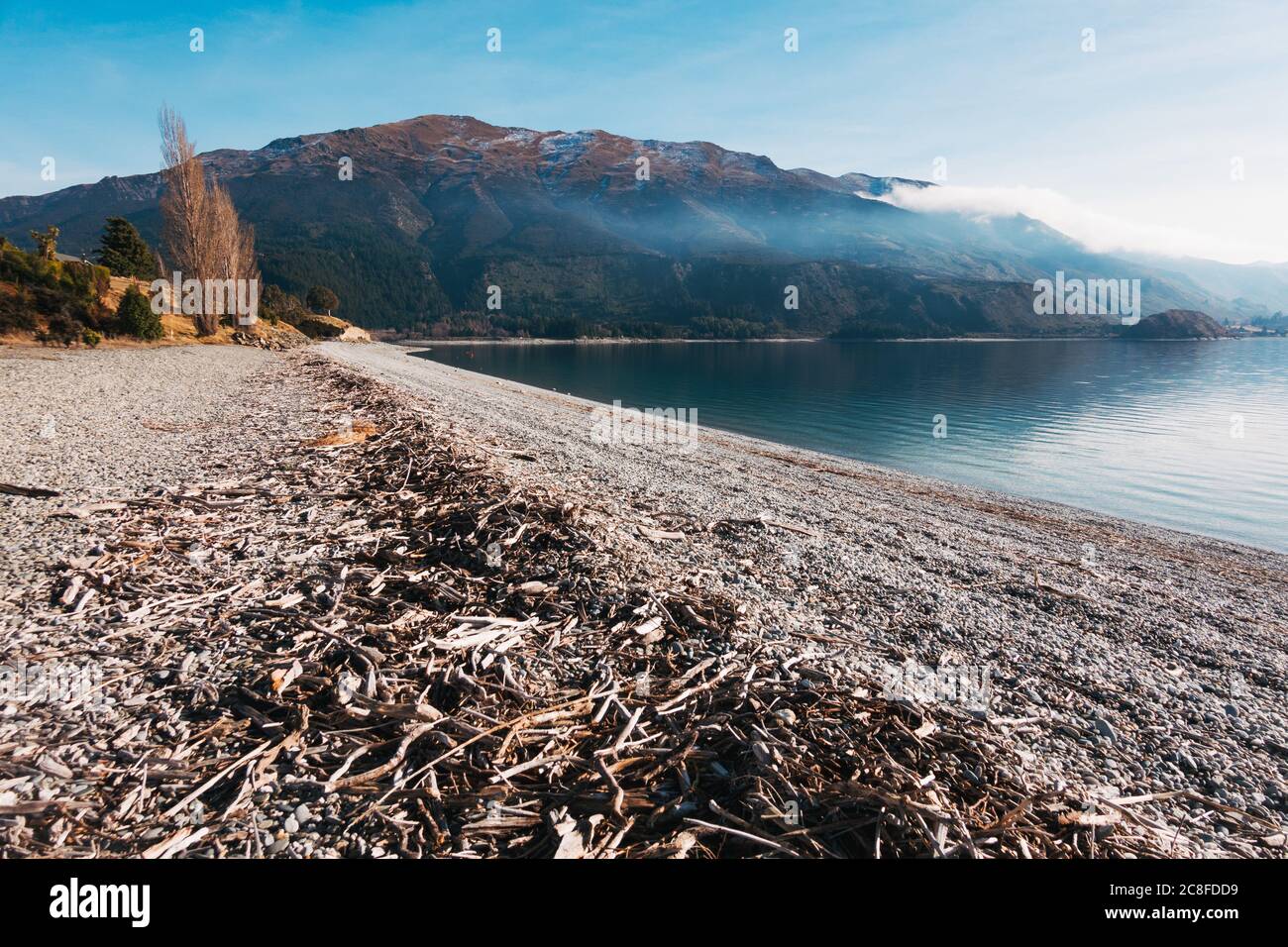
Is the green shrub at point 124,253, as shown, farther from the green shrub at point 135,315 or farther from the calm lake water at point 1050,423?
the calm lake water at point 1050,423

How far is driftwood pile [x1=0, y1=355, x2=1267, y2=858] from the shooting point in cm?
301

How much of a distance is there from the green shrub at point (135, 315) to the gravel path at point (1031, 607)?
34096 mm

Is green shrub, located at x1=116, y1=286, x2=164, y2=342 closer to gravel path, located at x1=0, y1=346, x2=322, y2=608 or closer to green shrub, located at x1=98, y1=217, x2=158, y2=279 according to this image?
gravel path, located at x1=0, y1=346, x2=322, y2=608

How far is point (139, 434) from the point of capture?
38.5ft

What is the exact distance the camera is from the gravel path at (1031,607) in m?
5.02

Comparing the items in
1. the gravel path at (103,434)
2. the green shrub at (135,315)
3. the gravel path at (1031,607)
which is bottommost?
the gravel path at (1031,607)

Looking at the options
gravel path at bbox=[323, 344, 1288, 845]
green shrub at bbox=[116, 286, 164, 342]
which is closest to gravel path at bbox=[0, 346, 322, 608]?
gravel path at bbox=[323, 344, 1288, 845]

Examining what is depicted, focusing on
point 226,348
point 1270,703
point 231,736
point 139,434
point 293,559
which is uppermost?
point 226,348

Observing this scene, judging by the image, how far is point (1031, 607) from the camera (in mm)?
8234

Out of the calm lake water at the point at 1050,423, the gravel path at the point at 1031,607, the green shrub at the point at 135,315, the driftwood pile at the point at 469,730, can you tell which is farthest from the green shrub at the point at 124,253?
the driftwood pile at the point at 469,730

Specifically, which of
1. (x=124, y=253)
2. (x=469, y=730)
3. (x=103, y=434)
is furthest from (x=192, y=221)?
(x=469, y=730)

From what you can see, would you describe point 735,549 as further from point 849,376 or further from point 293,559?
point 849,376
